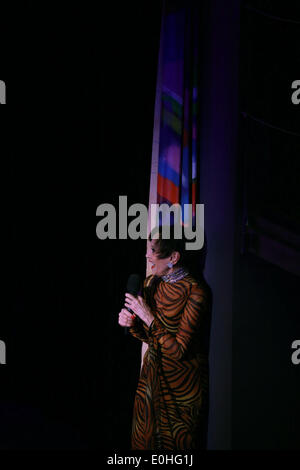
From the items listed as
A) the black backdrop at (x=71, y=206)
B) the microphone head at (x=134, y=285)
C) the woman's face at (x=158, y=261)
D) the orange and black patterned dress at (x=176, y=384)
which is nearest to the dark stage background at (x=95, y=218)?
the black backdrop at (x=71, y=206)

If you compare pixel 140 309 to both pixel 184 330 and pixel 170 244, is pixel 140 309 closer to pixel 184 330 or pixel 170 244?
pixel 184 330

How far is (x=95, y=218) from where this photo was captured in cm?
278

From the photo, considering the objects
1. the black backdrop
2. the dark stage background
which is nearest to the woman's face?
the dark stage background

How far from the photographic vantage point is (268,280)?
2.24 meters

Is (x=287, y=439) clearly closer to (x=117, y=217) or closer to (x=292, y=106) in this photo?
(x=117, y=217)

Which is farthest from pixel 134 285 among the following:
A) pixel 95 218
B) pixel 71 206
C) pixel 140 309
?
pixel 71 206

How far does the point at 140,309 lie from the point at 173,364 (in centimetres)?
33

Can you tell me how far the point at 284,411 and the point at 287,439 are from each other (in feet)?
0.48

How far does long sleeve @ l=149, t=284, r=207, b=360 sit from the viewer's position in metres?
1.85

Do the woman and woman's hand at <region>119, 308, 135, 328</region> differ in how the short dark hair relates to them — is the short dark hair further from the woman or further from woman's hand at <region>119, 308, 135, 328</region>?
woman's hand at <region>119, 308, 135, 328</region>

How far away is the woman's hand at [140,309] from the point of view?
188 cm

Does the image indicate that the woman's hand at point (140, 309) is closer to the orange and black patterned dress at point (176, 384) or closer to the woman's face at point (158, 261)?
the orange and black patterned dress at point (176, 384)

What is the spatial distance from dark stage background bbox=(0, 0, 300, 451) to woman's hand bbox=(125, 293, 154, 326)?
0.51 meters

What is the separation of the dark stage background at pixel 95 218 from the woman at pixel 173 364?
27 cm
